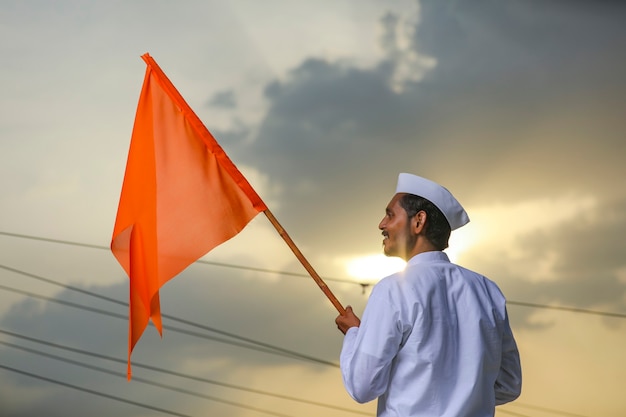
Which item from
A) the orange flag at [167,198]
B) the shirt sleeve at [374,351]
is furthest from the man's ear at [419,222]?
the orange flag at [167,198]

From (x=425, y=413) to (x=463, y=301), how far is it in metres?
0.58

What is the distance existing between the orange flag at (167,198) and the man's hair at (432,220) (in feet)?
5.22

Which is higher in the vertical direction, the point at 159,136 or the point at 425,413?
the point at 159,136

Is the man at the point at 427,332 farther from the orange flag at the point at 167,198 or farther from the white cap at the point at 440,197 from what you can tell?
the orange flag at the point at 167,198

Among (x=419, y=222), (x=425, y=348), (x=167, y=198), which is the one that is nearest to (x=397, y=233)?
(x=419, y=222)

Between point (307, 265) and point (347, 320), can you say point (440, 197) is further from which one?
point (307, 265)

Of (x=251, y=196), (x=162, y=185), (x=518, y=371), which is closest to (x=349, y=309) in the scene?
(x=518, y=371)

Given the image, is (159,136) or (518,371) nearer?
(518,371)

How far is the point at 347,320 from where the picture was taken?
4.75 meters

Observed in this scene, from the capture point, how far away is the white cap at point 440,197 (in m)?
4.64

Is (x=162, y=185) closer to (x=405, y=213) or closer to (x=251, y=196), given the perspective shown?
(x=251, y=196)

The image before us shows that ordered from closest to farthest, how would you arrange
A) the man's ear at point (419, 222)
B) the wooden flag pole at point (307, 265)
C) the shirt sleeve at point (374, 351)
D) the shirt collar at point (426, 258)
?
1. the shirt sleeve at point (374, 351)
2. the shirt collar at point (426, 258)
3. the man's ear at point (419, 222)
4. the wooden flag pole at point (307, 265)

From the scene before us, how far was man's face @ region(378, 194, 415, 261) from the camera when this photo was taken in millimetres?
4543

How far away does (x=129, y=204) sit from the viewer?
6129 millimetres
